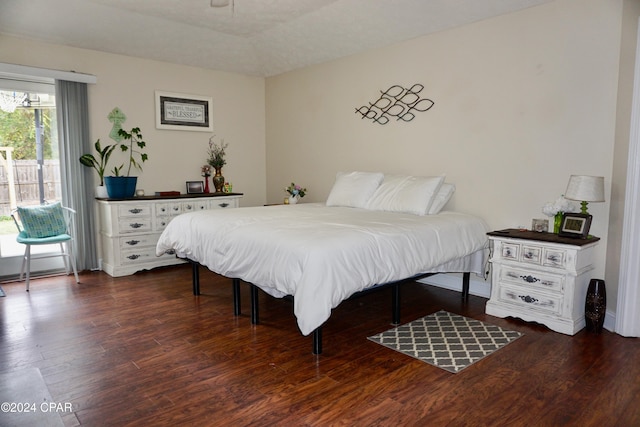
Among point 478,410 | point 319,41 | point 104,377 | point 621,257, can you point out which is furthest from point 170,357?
point 319,41

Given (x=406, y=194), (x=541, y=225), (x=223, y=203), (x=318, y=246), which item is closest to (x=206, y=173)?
(x=223, y=203)

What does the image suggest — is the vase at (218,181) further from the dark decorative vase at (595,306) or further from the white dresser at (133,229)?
the dark decorative vase at (595,306)

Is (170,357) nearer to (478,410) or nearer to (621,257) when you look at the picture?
(478,410)

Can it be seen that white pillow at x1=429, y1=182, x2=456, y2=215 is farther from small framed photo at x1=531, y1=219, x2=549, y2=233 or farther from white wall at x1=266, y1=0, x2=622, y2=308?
small framed photo at x1=531, y1=219, x2=549, y2=233

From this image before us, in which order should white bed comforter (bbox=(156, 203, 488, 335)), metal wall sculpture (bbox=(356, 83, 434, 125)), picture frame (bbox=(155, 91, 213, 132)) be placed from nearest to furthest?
white bed comforter (bbox=(156, 203, 488, 335)) < metal wall sculpture (bbox=(356, 83, 434, 125)) < picture frame (bbox=(155, 91, 213, 132))

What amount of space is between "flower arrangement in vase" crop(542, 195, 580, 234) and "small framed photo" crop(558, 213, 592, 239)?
48mm

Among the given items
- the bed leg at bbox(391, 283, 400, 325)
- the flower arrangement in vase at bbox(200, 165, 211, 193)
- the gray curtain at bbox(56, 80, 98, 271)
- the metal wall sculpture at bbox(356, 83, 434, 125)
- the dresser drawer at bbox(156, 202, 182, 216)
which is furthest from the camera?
the flower arrangement in vase at bbox(200, 165, 211, 193)

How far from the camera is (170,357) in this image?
261cm

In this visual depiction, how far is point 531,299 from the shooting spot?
10.3ft

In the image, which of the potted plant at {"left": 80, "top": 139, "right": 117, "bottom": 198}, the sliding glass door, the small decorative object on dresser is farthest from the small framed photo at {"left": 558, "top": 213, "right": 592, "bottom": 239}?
the sliding glass door

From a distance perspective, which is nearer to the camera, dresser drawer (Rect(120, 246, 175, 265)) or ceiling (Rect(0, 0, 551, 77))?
ceiling (Rect(0, 0, 551, 77))

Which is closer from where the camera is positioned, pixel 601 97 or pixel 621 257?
pixel 621 257

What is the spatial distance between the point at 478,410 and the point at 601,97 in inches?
98.9

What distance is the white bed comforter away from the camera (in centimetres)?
244
